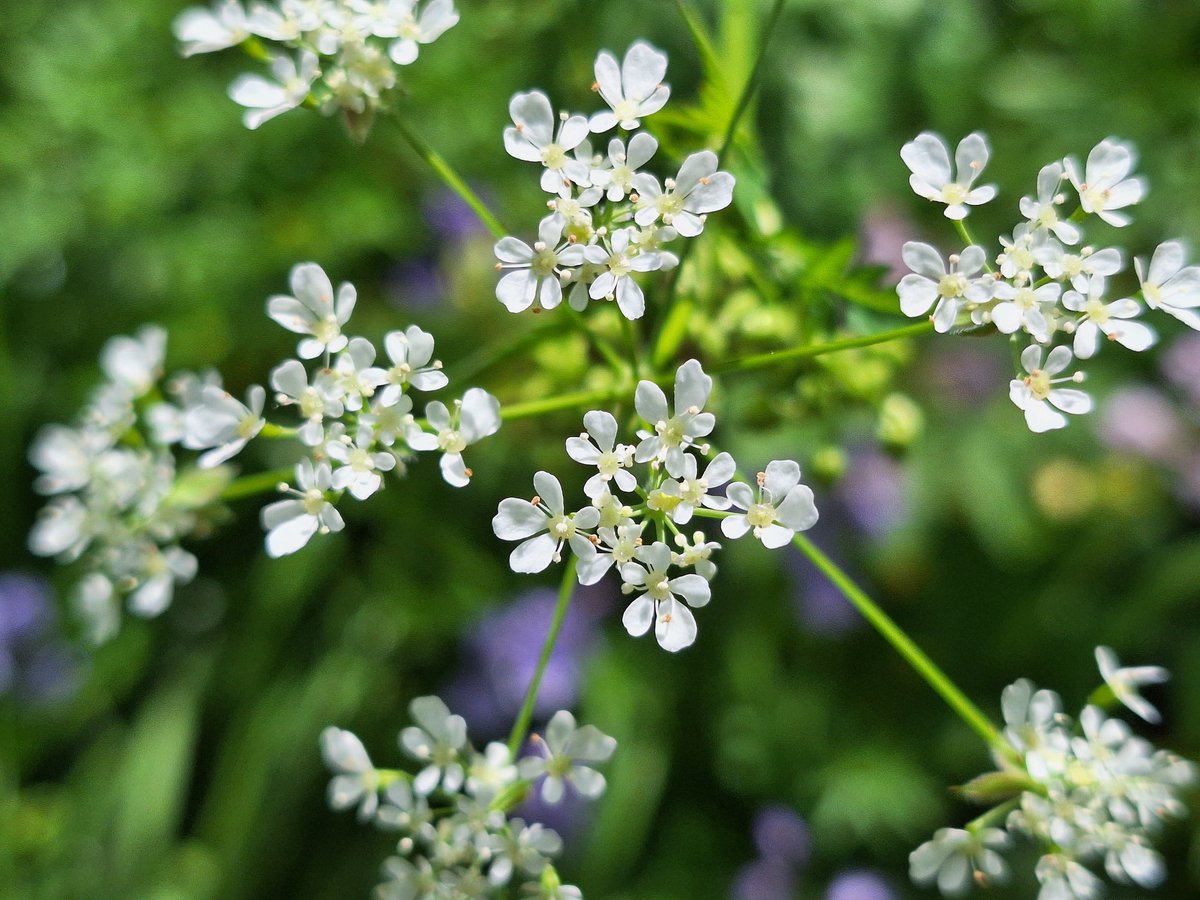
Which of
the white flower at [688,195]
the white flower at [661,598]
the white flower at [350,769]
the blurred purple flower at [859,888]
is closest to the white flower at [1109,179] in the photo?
the white flower at [688,195]

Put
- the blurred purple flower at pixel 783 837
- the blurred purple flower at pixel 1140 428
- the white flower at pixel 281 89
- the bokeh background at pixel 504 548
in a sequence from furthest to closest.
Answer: the blurred purple flower at pixel 1140 428 → the blurred purple flower at pixel 783 837 → the bokeh background at pixel 504 548 → the white flower at pixel 281 89

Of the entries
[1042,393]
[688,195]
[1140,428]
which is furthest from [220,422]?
[1140,428]

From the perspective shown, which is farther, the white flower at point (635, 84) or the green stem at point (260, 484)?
the green stem at point (260, 484)

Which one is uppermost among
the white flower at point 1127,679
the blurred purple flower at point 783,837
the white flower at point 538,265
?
the white flower at point 538,265

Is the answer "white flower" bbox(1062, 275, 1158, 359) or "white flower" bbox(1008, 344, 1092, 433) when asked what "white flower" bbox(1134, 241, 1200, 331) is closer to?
"white flower" bbox(1062, 275, 1158, 359)

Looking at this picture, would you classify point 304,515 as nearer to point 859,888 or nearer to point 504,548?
point 504,548

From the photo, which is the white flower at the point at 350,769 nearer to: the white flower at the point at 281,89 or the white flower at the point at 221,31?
the white flower at the point at 281,89

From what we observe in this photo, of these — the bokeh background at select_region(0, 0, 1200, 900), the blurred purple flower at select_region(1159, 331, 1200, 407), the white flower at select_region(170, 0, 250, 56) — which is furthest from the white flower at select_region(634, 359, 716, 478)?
the blurred purple flower at select_region(1159, 331, 1200, 407)
